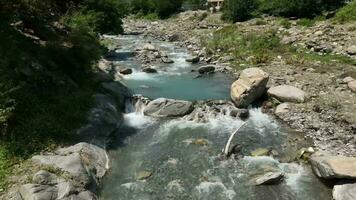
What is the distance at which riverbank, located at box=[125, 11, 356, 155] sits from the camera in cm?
2162

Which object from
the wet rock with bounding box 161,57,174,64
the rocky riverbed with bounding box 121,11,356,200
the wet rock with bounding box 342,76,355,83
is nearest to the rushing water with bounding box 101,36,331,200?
the rocky riverbed with bounding box 121,11,356,200

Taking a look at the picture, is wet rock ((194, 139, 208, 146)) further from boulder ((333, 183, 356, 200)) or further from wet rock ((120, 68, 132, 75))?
wet rock ((120, 68, 132, 75))

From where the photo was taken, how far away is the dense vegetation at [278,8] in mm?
49312

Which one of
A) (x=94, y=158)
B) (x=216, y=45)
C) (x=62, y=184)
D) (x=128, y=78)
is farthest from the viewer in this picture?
(x=216, y=45)

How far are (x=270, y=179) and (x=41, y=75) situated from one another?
13661 millimetres

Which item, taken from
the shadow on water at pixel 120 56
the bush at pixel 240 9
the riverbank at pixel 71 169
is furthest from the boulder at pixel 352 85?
the bush at pixel 240 9

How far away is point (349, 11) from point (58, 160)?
126ft

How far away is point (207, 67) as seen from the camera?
112 feet

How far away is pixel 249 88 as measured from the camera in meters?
25.4

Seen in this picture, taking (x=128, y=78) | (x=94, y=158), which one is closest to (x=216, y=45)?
(x=128, y=78)

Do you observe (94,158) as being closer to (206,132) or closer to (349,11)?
(206,132)

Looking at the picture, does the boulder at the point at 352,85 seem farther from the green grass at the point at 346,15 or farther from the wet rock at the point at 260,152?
the green grass at the point at 346,15

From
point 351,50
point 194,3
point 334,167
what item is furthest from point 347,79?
point 194,3

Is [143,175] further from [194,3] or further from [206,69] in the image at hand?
[194,3]
